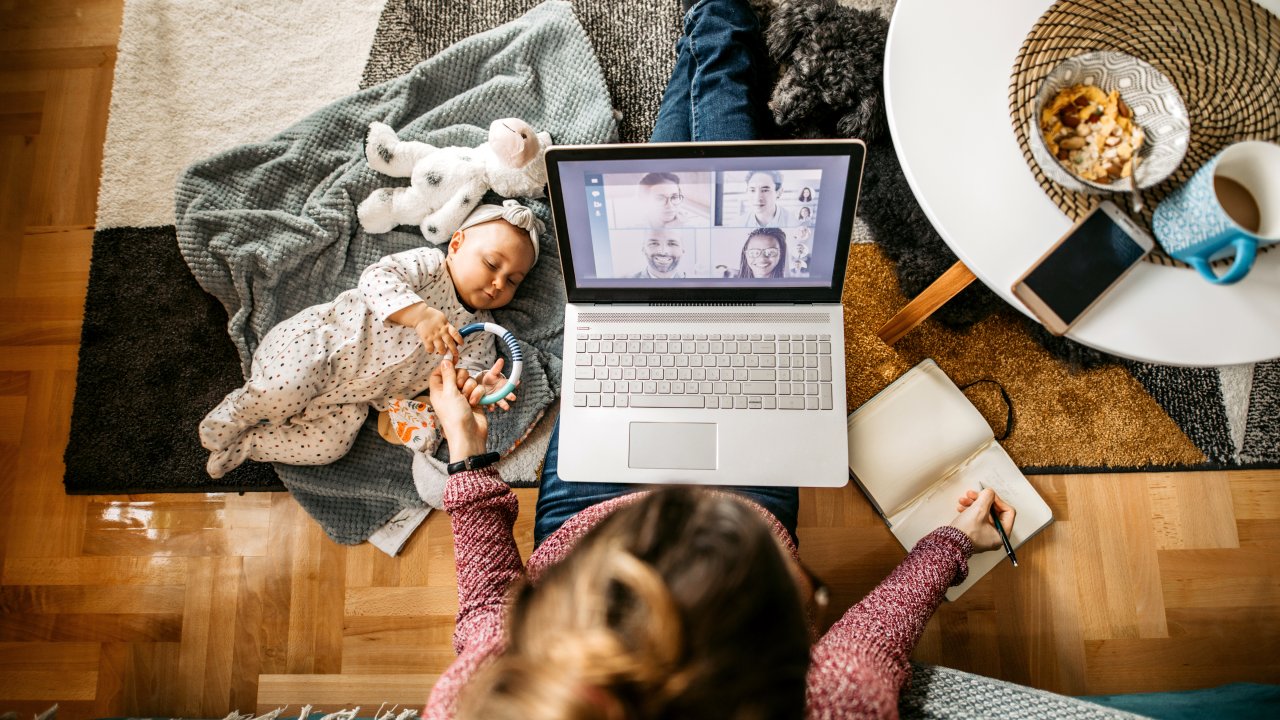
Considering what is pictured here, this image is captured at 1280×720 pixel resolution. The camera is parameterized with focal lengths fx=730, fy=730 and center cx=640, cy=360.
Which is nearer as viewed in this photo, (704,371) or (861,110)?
(704,371)

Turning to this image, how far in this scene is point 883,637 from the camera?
2.87 ft

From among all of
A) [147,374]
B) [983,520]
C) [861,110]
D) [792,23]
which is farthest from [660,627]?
[147,374]

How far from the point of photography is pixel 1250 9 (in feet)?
3.01

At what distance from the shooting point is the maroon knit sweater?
737mm

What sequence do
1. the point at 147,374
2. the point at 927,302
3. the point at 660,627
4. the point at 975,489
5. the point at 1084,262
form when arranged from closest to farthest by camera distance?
the point at 660,627 → the point at 1084,262 → the point at 927,302 → the point at 975,489 → the point at 147,374

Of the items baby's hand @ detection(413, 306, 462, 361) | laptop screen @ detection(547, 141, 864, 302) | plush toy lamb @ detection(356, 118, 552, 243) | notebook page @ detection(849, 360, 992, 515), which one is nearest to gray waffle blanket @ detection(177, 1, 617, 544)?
plush toy lamb @ detection(356, 118, 552, 243)

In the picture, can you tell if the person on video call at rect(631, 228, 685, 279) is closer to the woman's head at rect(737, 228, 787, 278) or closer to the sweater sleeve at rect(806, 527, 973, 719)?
the woman's head at rect(737, 228, 787, 278)

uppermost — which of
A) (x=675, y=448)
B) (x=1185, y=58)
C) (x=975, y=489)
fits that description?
(x=1185, y=58)

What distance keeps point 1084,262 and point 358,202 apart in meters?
1.19

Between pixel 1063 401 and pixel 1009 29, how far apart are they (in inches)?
27.4

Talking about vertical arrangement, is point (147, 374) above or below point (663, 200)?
below

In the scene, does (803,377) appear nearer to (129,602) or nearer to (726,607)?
(726,607)

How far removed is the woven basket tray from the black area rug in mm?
1364

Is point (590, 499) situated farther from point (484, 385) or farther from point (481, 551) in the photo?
point (484, 385)
